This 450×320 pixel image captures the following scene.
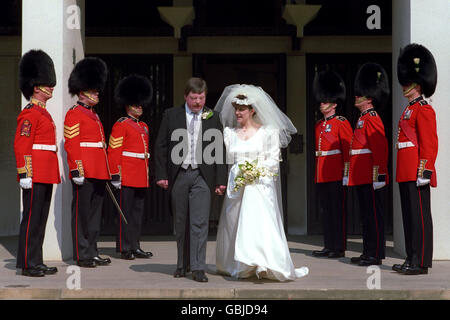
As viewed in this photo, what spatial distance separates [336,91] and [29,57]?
3.39m

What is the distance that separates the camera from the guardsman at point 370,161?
26.4 ft

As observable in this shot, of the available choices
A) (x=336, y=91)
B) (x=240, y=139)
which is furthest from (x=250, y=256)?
(x=336, y=91)

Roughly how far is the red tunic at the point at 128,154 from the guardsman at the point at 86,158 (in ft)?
2.16

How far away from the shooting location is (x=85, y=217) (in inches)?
313

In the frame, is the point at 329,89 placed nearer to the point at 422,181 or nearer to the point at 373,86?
the point at 373,86

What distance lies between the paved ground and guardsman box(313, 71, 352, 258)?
1.51ft

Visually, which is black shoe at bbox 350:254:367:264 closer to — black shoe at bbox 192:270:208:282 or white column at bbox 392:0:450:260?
white column at bbox 392:0:450:260

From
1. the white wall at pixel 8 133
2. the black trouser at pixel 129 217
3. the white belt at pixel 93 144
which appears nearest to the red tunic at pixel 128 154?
the black trouser at pixel 129 217

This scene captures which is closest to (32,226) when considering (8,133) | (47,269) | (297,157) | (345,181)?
(47,269)

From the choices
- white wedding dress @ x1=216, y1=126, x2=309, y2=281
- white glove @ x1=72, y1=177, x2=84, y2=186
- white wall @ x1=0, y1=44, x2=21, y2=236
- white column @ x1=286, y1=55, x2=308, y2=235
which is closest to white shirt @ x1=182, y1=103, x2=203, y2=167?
white wedding dress @ x1=216, y1=126, x2=309, y2=281

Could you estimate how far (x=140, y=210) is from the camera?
8.92 metres

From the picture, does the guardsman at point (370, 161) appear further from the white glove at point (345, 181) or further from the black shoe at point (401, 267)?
the black shoe at point (401, 267)

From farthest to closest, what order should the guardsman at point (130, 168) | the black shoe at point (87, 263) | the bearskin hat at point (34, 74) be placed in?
the guardsman at point (130, 168), the black shoe at point (87, 263), the bearskin hat at point (34, 74)

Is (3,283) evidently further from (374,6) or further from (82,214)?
(374,6)
